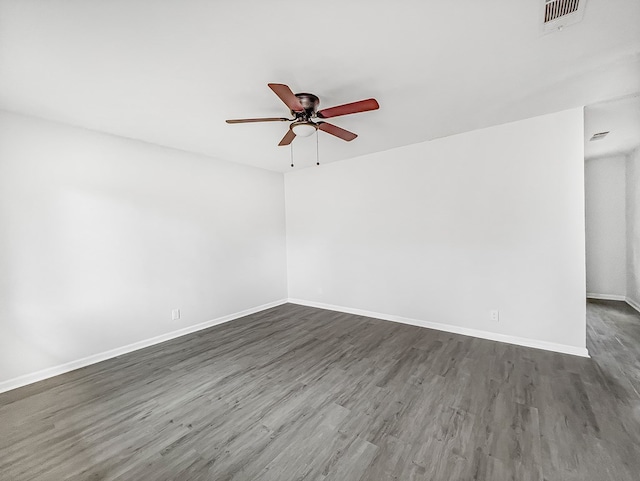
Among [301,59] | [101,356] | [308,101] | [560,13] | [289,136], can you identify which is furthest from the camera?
[101,356]

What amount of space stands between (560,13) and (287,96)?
1.75 m

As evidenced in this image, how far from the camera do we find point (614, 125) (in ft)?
10.9

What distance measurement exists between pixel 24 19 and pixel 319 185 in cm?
388

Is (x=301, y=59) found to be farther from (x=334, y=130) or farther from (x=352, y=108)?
(x=334, y=130)

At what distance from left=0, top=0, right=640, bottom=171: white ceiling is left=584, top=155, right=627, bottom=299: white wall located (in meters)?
3.31

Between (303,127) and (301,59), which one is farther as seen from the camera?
(303,127)

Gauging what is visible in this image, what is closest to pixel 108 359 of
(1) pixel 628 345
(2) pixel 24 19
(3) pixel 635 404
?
(2) pixel 24 19

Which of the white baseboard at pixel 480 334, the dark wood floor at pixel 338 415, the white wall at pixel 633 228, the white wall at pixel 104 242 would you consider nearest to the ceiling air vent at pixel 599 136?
the white wall at pixel 633 228

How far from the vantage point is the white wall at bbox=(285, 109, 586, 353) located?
9.55ft

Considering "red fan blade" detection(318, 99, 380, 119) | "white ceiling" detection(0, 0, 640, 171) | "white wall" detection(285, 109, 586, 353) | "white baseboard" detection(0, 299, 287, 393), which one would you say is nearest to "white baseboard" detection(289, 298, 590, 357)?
"white wall" detection(285, 109, 586, 353)

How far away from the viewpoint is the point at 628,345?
3.04 meters

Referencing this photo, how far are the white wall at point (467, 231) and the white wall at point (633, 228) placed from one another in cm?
253

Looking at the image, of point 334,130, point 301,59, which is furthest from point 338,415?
point 301,59

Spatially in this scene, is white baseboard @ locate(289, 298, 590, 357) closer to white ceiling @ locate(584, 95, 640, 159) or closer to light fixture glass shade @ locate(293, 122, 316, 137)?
→ white ceiling @ locate(584, 95, 640, 159)
